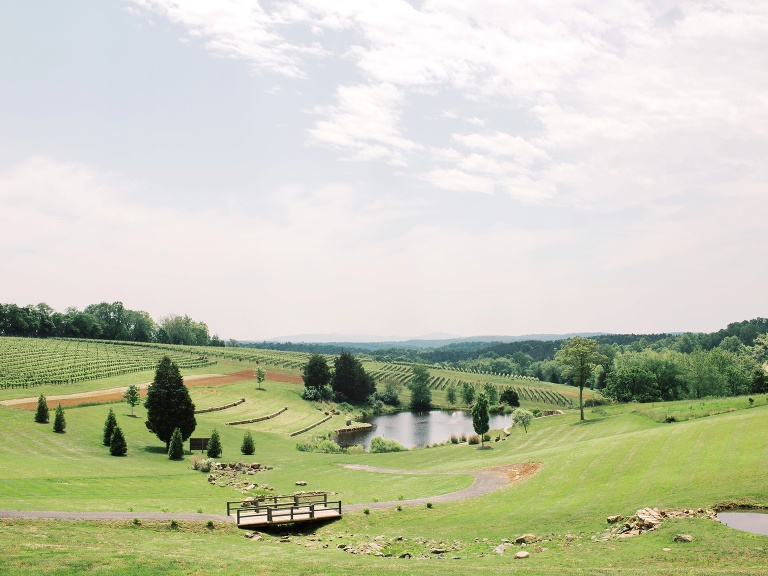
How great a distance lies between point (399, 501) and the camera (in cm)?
3153

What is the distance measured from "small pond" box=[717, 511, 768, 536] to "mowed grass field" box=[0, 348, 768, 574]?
3.19ft

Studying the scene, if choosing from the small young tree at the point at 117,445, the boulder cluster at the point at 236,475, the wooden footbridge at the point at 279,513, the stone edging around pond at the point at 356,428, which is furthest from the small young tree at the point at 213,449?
the stone edging around pond at the point at 356,428

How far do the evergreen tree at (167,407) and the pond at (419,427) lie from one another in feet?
99.0

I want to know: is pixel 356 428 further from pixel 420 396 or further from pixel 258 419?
pixel 420 396

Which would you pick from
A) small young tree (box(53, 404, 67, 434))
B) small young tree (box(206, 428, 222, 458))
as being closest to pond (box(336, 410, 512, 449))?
small young tree (box(206, 428, 222, 458))

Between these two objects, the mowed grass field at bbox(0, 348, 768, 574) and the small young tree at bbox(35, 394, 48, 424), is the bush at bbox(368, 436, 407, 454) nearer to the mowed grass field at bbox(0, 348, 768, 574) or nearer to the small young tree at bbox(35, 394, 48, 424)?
the mowed grass field at bbox(0, 348, 768, 574)

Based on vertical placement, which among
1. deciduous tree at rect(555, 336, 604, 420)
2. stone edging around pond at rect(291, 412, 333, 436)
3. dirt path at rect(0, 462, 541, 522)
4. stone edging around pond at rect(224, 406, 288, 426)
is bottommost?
stone edging around pond at rect(291, 412, 333, 436)

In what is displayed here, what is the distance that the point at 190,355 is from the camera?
142 m

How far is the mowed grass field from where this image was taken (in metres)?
17.8

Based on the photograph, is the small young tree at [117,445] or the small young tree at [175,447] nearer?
the small young tree at [117,445]

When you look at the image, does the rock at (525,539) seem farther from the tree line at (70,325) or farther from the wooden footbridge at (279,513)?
the tree line at (70,325)

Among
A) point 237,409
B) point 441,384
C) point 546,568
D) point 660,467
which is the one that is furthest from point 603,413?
point 441,384

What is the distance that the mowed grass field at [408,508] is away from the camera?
17.8m

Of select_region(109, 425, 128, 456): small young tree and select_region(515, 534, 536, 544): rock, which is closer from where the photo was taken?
select_region(515, 534, 536, 544): rock
